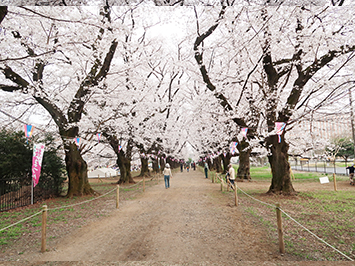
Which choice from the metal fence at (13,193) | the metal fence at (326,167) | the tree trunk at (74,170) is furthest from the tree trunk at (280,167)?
the metal fence at (326,167)

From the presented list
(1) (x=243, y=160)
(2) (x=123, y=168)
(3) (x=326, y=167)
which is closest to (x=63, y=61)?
(2) (x=123, y=168)

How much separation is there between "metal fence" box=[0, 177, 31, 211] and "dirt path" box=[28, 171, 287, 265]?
534cm

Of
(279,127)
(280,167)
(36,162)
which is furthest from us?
(280,167)

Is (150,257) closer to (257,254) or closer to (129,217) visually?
(257,254)

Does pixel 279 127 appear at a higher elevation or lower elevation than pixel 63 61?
lower

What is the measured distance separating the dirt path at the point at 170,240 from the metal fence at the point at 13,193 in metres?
5.34

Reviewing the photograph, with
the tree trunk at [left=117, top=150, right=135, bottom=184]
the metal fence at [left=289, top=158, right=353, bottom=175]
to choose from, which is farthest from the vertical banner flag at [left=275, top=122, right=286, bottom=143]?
the tree trunk at [left=117, top=150, right=135, bottom=184]

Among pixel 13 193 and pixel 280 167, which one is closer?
pixel 13 193

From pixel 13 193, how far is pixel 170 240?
912 centimetres

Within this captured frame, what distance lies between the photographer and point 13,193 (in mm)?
10570

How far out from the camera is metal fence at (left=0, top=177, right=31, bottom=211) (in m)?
9.92

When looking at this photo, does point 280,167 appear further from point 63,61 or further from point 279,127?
point 63,61

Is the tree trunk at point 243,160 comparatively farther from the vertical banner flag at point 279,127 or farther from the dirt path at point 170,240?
the dirt path at point 170,240

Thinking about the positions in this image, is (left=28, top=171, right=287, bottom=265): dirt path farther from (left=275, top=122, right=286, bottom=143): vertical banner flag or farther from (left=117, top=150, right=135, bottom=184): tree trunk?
(left=117, top=150, right=135, bottom=184): tree trunk
